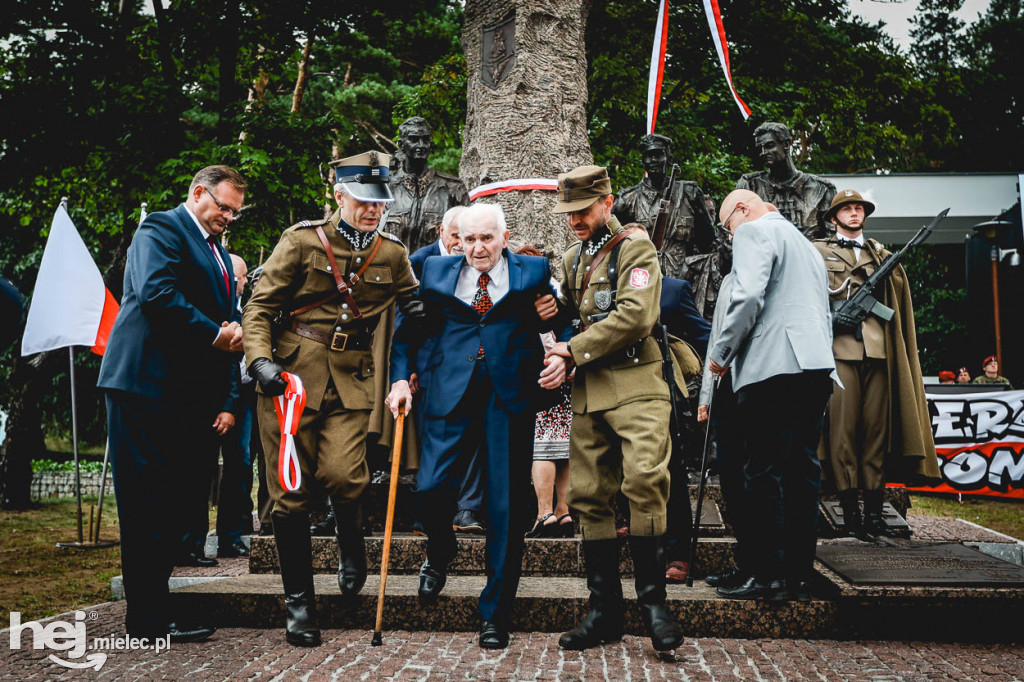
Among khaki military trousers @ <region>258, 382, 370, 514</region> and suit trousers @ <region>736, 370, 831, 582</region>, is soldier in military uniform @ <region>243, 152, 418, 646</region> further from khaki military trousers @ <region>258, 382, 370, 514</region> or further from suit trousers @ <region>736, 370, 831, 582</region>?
suit trousers @ <region>736, 370, 831, 582</region>

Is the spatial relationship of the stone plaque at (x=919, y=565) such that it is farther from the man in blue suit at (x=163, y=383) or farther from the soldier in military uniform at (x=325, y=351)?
the man in blue suit at (x=163, y=383)

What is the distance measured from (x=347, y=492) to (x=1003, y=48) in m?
39.1

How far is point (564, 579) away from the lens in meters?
5.07

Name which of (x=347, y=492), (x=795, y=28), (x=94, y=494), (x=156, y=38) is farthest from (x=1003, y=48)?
(x=347, y=492)

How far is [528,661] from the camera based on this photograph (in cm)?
397

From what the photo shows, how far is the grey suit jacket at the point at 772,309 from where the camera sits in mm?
4465

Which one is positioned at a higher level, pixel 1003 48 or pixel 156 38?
pixel 1003 48

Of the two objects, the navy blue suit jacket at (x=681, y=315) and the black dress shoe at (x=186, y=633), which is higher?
the navy blue suit jacket at (x=681, y=315)

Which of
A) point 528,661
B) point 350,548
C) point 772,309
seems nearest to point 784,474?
point 772,309

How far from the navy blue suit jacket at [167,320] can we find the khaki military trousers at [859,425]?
4153 mm

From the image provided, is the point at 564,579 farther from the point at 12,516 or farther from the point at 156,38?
→ the point at 156,38

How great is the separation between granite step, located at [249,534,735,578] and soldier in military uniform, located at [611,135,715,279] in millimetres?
3063

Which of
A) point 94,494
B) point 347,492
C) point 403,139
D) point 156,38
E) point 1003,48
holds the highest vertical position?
point 1003,48

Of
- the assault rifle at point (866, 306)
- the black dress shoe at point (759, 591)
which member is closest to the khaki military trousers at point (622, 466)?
the black dress shoe at point (759, 591)
